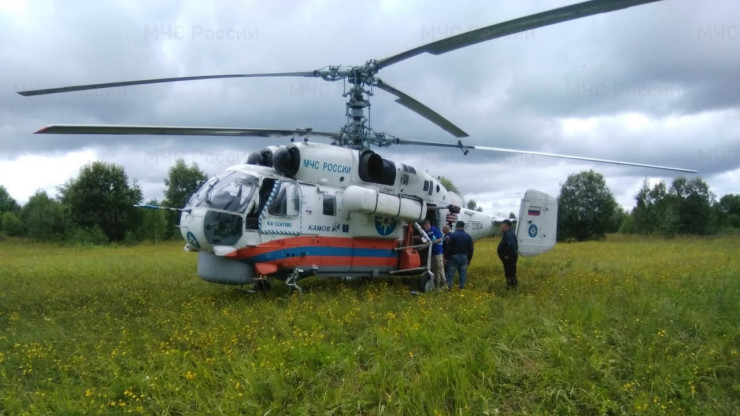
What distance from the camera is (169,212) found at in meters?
52.3

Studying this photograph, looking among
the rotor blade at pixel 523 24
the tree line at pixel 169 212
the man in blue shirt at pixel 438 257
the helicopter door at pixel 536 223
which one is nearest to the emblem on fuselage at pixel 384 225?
the man in blue shirt at pixel 438 257

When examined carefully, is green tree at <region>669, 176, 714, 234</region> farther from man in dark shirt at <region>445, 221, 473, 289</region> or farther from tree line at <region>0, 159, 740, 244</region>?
man in dark shirt at <region>445, 221, 473, 289</region>

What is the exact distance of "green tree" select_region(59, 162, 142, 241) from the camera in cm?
4316

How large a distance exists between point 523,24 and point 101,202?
4633 centimetres

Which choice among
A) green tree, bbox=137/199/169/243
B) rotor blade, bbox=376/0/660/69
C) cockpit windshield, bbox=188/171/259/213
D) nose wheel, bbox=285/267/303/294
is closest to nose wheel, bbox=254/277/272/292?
nose wheel, bbox=285/267/303/294

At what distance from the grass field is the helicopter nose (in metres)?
1.20

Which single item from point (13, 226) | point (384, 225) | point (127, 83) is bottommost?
point (13, 226)

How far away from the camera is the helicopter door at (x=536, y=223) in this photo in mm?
12969

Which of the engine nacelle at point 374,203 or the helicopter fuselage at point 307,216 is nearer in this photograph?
the helicopter fuselage at point 307,216

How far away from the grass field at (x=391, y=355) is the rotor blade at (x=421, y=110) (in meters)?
3.93

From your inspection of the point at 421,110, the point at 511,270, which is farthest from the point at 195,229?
the point at 511,270

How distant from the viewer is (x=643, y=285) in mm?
10000

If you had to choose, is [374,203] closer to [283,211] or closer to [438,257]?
[283,211]

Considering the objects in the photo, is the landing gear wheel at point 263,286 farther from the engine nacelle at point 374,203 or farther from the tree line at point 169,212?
the tree line at point 169,212
